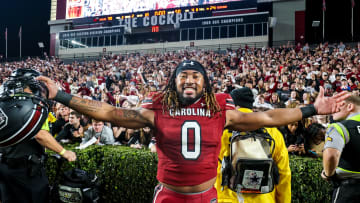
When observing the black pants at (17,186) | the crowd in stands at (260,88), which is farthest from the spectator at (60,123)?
the black pants at (17,186)

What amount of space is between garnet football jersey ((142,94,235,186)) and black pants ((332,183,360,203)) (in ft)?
4.78

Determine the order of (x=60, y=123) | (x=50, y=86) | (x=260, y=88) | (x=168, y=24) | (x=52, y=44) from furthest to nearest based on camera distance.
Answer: (x=52, y=44) → (x=168, y=24) → (x=260, y=88) → (x=60, y=123) → (x=50, y=86)

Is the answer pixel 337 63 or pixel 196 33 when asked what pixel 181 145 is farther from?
pixel 196 33

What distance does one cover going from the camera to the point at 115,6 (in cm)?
3209

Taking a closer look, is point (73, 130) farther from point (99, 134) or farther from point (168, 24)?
point (168, 24)

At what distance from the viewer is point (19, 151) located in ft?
10.7

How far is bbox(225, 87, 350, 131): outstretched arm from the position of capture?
2.24 m

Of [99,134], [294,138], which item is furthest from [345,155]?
[99,134]

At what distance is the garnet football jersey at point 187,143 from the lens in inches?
82.2

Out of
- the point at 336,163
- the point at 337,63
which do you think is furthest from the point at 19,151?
the point at 337,63

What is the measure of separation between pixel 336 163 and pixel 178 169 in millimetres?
1601

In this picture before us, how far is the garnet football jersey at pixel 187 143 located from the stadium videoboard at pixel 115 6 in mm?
27845

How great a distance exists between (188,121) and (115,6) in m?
33.0

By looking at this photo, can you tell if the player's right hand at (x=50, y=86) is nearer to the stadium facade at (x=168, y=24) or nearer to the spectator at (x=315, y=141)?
the spectator at (x=315, y=141)
